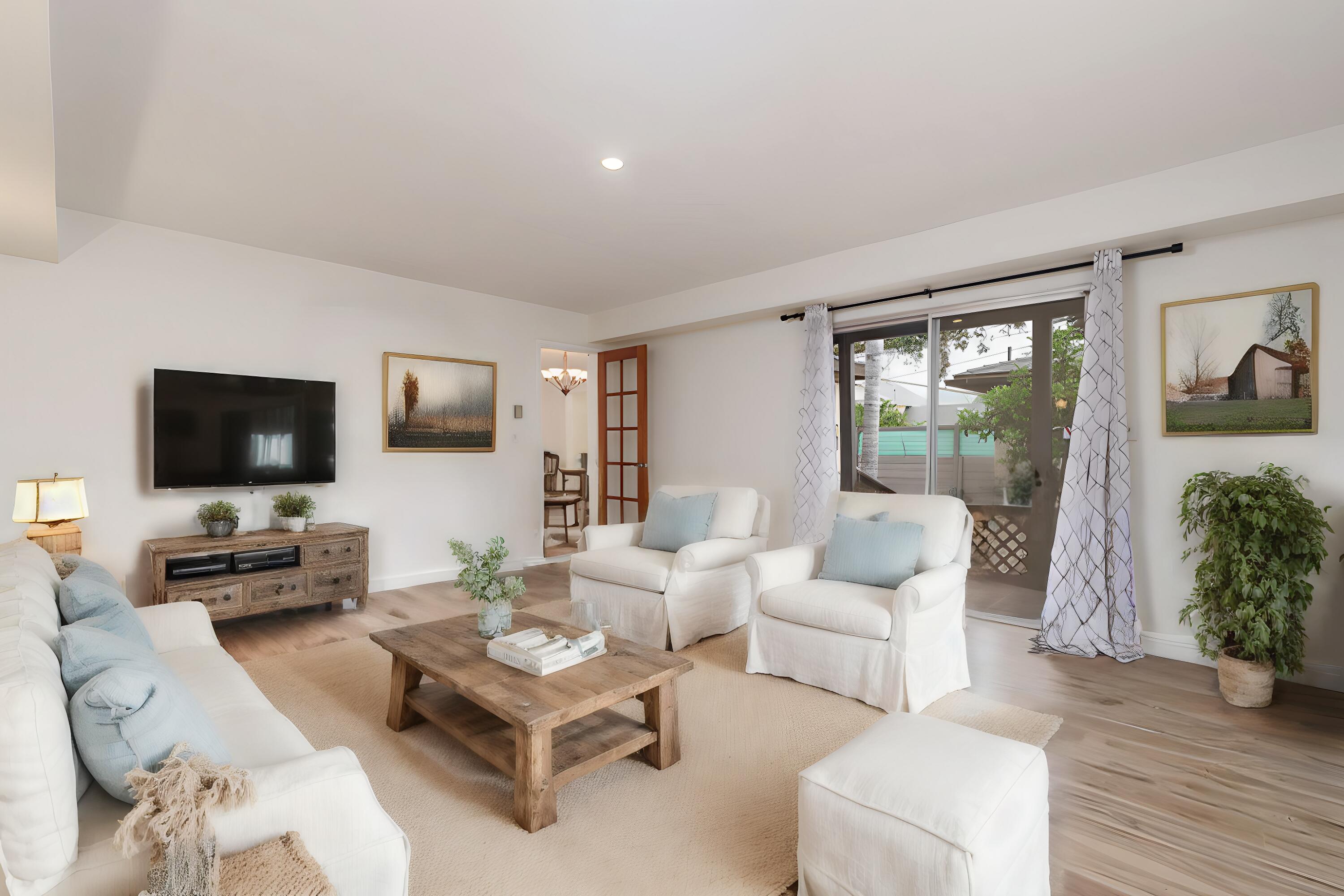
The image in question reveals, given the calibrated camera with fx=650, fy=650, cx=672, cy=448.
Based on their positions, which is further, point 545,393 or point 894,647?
point 545,393

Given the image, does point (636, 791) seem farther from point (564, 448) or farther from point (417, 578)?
point (564, 448)

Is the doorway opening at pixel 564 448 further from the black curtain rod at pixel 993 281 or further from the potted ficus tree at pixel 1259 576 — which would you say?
the potted ficus tree at pixel 1259 576

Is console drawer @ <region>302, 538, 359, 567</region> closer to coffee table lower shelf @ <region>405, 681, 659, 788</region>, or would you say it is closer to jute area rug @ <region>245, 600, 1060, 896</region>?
jute area rug @ <region>245, 600, 1060, 896</region>

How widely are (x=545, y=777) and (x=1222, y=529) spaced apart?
314 centimetres

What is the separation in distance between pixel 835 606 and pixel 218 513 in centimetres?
376

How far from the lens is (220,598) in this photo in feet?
12.8

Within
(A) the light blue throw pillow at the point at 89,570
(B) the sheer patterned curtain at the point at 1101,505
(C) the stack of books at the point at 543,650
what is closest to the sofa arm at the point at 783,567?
(C) the stack of books at the point at 543,650

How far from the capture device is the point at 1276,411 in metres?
3.18

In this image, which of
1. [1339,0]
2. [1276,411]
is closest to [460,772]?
[1339,0]

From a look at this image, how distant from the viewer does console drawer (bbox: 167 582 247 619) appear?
3762mm

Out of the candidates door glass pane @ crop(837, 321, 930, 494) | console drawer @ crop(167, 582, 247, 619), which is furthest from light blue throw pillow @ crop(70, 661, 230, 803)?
door glass pane @ crop(837, 321, 930, 494)

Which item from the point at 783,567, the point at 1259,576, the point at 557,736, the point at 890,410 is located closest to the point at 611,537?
the point at 783,567

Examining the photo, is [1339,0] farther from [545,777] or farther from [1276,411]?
[545,777]

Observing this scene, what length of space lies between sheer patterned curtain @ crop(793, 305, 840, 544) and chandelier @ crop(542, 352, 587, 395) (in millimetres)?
4669
